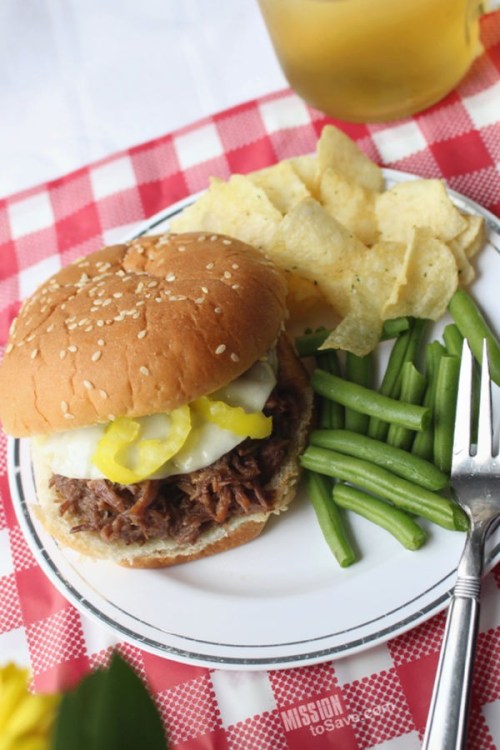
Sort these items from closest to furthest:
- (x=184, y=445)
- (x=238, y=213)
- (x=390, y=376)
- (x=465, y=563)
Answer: (x=465, y=563) < (x=184, y=445) < (x=390, y=376) < (x=238, y=213)

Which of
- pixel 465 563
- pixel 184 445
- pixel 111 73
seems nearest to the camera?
pixel 465 563

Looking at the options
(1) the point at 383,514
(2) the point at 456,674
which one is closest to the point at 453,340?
(1) the point at 383,514

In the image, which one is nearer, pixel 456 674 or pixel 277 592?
pixel 456 674

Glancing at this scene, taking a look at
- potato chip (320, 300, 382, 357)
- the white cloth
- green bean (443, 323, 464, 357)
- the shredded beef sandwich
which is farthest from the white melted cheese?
the white cloth

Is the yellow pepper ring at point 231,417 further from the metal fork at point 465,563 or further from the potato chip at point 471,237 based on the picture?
the potato chip at point 471,237

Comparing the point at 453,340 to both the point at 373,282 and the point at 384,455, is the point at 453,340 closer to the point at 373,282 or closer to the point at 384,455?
the point at 373,282

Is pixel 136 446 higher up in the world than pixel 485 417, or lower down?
higher up
